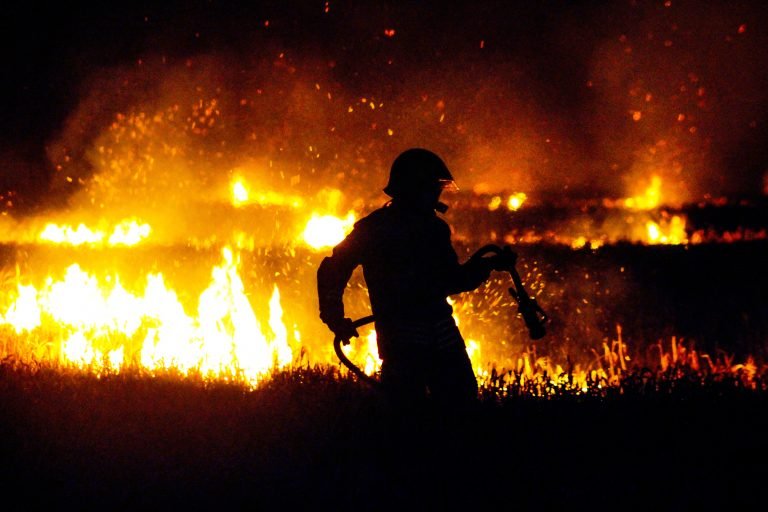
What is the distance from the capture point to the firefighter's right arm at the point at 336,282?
4.57 meters

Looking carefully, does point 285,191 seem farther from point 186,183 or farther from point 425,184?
point 425,184

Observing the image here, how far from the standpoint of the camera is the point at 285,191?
1384 centimetres

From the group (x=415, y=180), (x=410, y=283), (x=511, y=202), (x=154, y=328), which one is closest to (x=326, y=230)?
(x=154, y=328)

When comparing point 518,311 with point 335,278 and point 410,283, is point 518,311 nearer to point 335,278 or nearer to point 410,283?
point 410,283

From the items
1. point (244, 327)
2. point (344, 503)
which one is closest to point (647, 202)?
point (244, 327)

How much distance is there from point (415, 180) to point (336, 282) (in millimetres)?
806

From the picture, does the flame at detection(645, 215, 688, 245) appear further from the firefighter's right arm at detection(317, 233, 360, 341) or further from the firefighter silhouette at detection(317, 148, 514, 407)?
the firefighter's right arm at detection(317, 233, 360, 341)

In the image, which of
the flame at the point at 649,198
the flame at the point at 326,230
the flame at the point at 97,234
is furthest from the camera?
the flame at the point at 649,198

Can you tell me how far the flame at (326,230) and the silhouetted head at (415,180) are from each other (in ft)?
22.6

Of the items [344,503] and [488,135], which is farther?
[488,135]

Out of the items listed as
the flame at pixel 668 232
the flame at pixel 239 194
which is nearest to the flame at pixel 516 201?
the flame at pixel 668 232

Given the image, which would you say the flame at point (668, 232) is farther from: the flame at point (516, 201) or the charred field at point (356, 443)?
the charred field at point (356, 443)

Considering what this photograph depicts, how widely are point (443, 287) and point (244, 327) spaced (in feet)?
14.2

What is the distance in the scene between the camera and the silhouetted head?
4.70m
